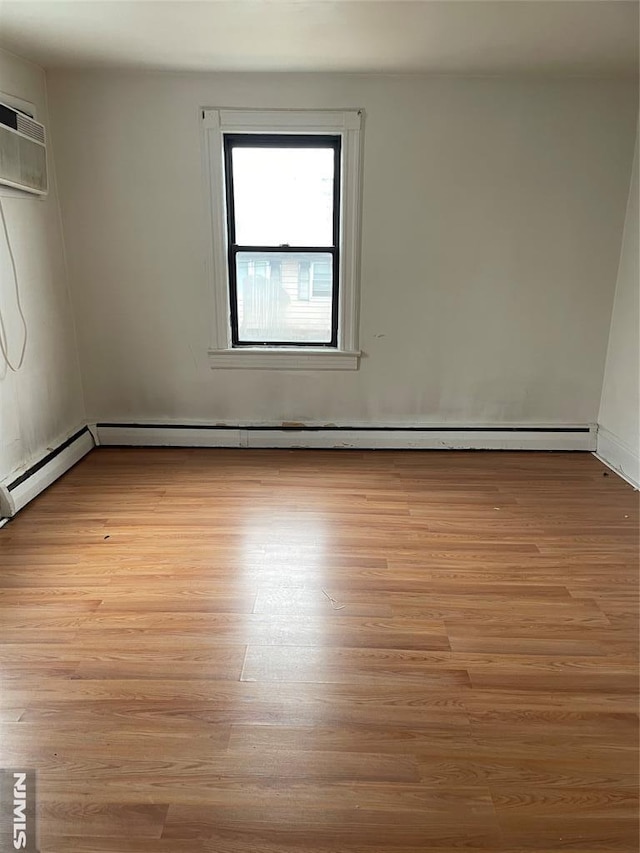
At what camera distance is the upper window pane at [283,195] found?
3.58 m

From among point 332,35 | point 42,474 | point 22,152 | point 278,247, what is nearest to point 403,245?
point 278,247

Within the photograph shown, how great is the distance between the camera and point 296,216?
145 inches

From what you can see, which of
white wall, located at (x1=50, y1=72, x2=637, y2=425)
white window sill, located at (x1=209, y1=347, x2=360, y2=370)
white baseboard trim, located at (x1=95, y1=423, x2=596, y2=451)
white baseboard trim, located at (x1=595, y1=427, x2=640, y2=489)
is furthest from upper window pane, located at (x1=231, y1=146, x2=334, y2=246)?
white baseboard trim, located at (x1=595, y1=427, x2=640, y2=489)

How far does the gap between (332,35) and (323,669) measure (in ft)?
9.31

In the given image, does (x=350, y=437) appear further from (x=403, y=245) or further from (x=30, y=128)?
(x=30, y=128)

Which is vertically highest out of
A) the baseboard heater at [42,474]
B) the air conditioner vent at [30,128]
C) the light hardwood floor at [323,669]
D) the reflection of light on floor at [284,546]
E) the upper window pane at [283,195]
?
the air conditioner vent at [30,128]

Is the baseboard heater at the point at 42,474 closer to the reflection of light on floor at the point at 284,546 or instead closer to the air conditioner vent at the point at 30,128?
the reflection of light on floor at the point at 284,546

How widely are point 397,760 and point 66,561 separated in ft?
5.67

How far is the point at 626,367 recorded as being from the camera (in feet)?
11.8

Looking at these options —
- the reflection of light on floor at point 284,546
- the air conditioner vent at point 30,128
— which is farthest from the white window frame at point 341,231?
the reflection of light on floor at point 284,546

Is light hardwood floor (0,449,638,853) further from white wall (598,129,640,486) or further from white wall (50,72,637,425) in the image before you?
white wall (50,72,637,425)

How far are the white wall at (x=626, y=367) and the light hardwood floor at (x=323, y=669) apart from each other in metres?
0.56

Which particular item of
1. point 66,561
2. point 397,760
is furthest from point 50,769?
point 66,561

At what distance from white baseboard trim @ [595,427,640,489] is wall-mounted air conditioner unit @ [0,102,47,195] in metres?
3.90
